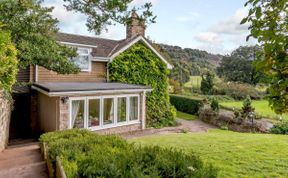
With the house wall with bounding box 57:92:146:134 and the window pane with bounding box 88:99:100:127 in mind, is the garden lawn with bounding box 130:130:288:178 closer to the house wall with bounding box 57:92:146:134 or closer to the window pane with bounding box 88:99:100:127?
the house wall with bounding box 57:92:146:134

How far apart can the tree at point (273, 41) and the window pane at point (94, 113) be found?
15.1 metres

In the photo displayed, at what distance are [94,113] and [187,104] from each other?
1488 cm

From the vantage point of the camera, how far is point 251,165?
8086 millimetres

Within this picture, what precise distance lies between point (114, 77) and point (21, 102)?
7.11m

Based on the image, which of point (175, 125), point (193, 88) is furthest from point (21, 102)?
point (193, 88)

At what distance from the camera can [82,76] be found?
2030 centimetres

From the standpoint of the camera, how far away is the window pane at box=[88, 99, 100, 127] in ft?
56.9

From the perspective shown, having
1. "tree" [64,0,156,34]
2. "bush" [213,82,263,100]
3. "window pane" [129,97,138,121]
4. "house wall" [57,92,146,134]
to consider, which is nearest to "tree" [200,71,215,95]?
"bush" [213,82,263,100]

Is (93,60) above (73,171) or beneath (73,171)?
above

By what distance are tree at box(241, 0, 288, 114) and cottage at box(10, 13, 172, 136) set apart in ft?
43.3

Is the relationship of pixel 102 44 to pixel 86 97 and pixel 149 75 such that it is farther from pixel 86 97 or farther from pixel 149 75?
pixel 86 97

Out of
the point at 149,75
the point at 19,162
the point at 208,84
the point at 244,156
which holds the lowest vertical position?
the point at 19,162

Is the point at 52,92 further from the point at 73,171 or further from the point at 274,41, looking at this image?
the point at 274,41

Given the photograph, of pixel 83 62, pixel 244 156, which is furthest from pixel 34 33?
pixel 244 156
